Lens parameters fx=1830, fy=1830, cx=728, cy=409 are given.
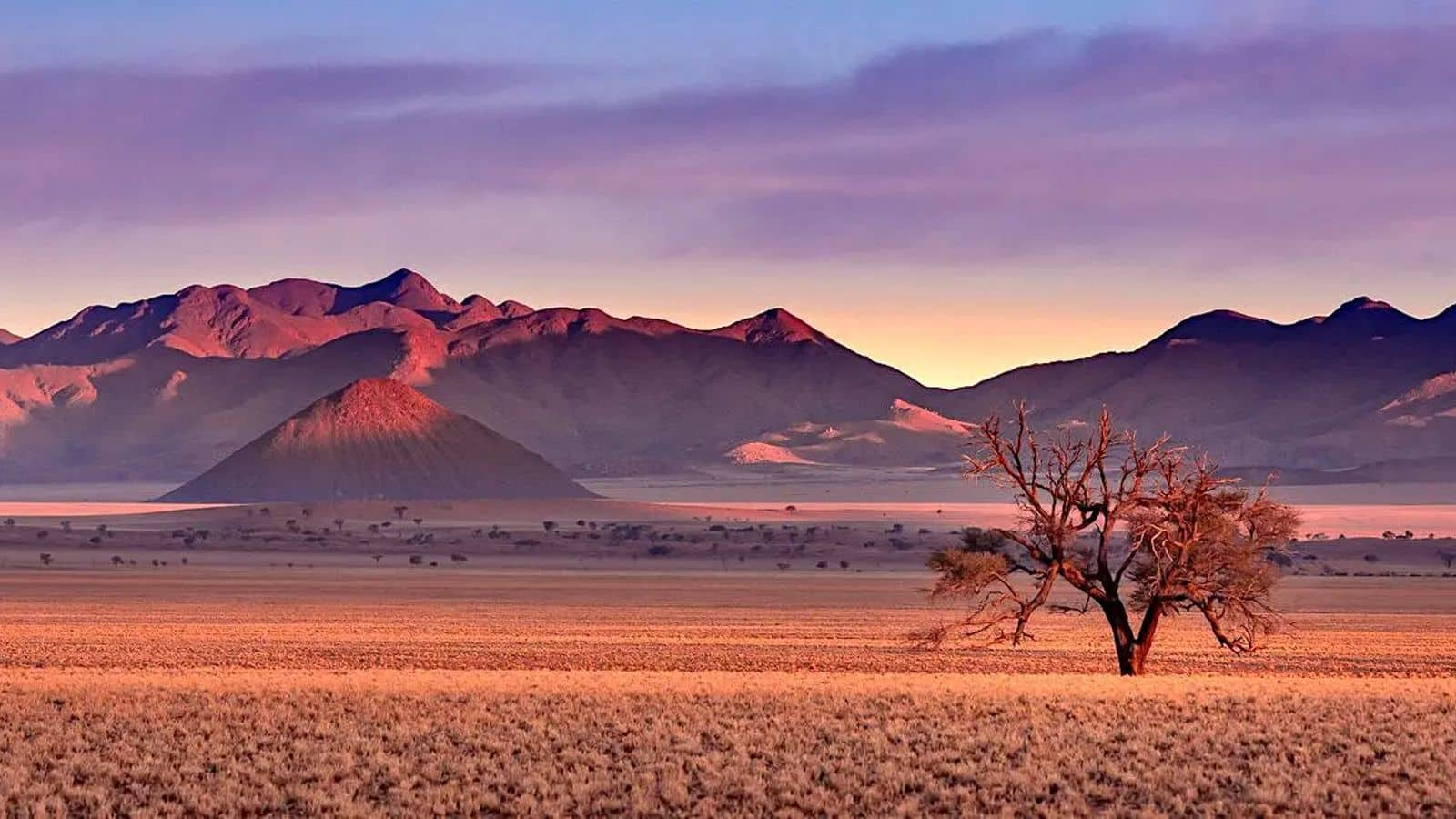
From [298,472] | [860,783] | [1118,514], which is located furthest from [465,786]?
[298,472]

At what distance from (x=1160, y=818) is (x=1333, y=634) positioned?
34545mm

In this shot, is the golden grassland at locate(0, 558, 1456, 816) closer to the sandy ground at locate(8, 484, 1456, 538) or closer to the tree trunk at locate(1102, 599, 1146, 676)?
the tree trunk at locate(1102, 599, 1146, 676)

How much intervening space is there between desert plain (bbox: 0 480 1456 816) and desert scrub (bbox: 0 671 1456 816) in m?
0.06

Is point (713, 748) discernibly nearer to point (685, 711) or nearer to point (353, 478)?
point (685, 711)

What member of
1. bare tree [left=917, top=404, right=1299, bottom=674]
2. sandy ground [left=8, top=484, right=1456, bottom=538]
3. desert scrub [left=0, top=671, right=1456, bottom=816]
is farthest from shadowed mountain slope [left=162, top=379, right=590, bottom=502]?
desert scrub [left=0, top=671, right=1456, bottom=816]

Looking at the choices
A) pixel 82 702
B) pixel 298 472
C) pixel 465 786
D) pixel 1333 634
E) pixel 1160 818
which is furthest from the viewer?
pixel 298 472

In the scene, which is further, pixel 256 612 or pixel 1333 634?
pixel 256 612

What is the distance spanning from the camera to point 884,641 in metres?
44.9

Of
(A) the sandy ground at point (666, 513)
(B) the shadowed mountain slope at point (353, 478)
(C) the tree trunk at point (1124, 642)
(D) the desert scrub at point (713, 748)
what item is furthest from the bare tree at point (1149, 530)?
(B) the shadowed mountain slope at point (353, 478)

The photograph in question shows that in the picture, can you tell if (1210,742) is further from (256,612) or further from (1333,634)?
(256,612)

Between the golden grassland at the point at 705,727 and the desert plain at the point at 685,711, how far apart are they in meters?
0.07

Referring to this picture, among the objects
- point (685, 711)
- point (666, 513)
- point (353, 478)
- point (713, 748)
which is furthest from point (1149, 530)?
point (353, 478)

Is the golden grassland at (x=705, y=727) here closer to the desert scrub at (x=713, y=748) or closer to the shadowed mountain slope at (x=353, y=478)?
the desert scrub at (x=713, y=748)

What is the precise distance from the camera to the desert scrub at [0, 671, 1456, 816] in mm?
17766
